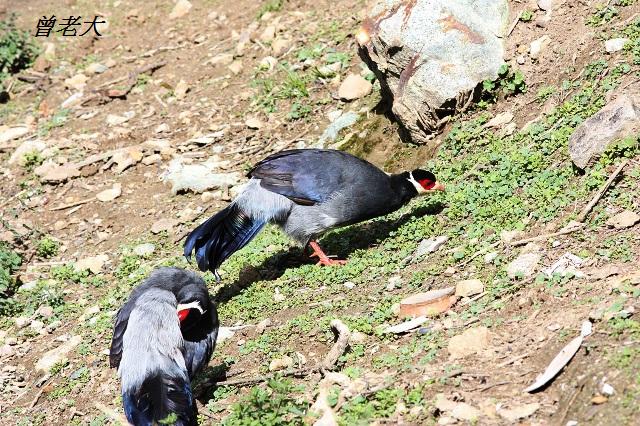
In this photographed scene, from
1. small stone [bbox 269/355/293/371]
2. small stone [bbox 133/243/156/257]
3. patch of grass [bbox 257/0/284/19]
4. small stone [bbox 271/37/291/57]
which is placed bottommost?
small stone [bbox 133/243/156/257]

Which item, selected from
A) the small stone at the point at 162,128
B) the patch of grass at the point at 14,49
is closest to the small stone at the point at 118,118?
the small stone at the point at 162,128

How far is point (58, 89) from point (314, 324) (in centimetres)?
756

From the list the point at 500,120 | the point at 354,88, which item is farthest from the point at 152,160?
the point at 500,120

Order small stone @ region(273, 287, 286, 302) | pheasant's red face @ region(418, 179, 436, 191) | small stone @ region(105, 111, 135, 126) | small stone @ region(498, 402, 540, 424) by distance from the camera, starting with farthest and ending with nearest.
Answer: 1. small stone @ region(105, 111, 135, 126)
2. pheasant's red face @ region(418, 179, 436, 191)
3. small stone @ region(273, 287, 286, 302)
4. small stone @ region(498, 402, 540, 424)

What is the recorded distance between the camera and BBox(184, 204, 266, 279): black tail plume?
810cm

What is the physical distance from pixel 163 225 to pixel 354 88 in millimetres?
2775

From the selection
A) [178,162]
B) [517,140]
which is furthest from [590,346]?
[178,162]

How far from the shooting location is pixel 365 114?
10.2 meters

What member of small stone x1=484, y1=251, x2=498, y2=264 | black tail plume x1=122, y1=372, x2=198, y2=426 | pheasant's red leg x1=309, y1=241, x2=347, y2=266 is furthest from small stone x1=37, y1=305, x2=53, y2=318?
small stone x1=484, y1=251, x2=498, y2=264

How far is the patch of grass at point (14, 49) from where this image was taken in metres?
13.3

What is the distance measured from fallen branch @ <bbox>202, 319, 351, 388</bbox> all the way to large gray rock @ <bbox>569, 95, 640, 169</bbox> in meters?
2.48

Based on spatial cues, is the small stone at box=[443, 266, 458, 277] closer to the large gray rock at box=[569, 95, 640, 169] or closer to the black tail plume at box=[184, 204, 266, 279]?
the large gray rock at box=[569, 95, 640, 169]

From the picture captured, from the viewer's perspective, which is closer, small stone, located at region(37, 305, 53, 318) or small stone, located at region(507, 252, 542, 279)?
small stone, located at region(507, 252, 542, 279)

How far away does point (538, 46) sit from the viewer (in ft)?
29.1
